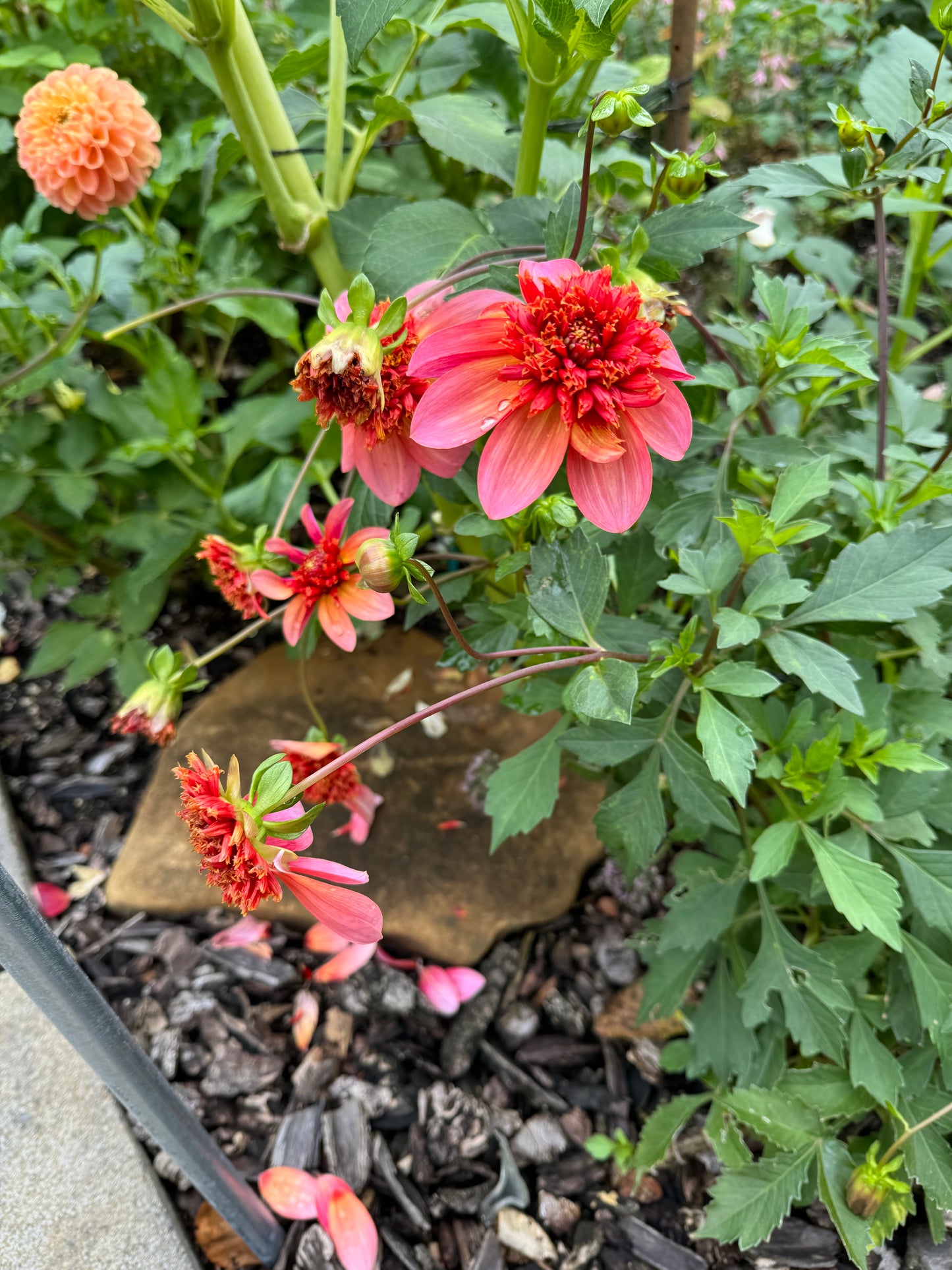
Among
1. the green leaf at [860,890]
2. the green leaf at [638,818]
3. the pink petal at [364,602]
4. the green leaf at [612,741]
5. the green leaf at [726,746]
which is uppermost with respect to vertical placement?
the pink petal at [364,602]

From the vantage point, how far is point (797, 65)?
1.98m

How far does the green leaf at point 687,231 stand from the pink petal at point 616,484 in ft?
0.55

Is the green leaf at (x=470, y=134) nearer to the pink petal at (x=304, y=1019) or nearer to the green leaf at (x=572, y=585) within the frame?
the green leaf at (x=572, y=585)

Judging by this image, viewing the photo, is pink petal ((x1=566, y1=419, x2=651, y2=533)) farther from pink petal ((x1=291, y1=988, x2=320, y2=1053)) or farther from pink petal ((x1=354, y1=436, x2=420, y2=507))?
pink petal ((x1=291, y1=988, x2=320, y2=1053))

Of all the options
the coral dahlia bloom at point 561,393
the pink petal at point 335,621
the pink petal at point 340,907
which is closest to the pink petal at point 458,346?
the coral dahlia bloom at point 561,393

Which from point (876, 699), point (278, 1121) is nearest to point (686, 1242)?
point (278, 1121)

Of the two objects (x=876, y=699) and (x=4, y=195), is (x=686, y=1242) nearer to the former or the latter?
(x=876, y=699)

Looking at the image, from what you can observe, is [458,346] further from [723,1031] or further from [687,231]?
[723,1031]

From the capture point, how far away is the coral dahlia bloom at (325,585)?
677 mm

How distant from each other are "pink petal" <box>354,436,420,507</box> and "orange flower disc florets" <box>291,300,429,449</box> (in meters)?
0.02

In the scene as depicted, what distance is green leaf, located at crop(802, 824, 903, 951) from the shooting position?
627 millimetres

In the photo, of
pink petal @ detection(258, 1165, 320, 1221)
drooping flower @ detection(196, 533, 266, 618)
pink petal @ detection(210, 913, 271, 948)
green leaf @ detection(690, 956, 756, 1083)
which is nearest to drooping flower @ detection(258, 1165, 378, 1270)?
pink petal @ detection(258, 1165, 320, 1221)

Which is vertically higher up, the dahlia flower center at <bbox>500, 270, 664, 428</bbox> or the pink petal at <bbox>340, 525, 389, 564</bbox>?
the dahlia flower center at <bbox>500, 270, 664, 428</bbox>

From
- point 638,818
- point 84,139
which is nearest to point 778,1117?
point 638,818
